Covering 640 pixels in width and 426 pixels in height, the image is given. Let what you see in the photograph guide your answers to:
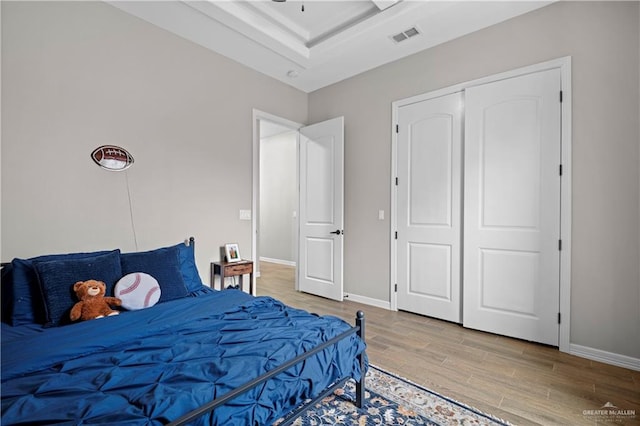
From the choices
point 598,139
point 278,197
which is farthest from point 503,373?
point 278,197

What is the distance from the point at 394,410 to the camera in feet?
5.94

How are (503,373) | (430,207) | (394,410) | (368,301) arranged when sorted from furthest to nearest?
(368,301) < (430,207) < (503,373) < (394,410)

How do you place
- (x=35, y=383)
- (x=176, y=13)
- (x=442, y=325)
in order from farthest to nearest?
(x=442, y=325)
(x=176, y=13)
(x=35, y=383)

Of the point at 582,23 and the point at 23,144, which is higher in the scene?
the point at 582,23

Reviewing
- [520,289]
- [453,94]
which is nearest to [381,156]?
[453,94]

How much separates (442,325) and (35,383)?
3.16 m

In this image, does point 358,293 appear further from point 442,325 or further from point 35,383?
point 35,383

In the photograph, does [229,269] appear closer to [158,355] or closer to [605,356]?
[158,355]

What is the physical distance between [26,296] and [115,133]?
1452mm

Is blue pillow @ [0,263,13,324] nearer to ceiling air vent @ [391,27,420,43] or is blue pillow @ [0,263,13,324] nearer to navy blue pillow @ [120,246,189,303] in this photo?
navy blue pillow @ [120,246,189,303]

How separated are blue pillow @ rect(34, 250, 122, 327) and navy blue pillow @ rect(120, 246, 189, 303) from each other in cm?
16

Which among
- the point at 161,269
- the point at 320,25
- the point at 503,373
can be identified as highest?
the point at 320,25

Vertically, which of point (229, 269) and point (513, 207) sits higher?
point (513, 207)

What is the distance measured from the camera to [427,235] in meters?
3.36
